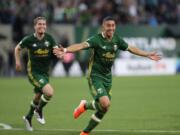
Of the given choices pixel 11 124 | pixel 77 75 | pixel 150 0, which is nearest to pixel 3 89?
pixel 77 75

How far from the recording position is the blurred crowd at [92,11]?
111ft

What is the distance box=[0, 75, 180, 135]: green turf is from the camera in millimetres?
14381

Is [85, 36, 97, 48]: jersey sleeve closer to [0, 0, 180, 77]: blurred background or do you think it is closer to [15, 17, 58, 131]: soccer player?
[15, 17, 58, 131]: soccer player

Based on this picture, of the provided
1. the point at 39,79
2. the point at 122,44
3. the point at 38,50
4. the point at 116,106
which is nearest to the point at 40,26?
Result: the point at 38,50

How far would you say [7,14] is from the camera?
33688 mm

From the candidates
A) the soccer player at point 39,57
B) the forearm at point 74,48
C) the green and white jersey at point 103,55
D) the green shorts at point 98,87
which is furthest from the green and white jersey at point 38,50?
the forearm at point 74,48

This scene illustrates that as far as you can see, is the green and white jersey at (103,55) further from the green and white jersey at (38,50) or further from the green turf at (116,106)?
the green and white jersey at (38,50)

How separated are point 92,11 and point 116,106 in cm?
1578

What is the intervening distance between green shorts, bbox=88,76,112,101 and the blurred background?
1971 centimetres

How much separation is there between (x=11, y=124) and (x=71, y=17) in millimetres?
19186

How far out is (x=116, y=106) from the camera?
19781 mm

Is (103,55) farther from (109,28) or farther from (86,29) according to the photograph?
(86,29)

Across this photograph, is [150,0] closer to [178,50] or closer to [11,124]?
[178,50]

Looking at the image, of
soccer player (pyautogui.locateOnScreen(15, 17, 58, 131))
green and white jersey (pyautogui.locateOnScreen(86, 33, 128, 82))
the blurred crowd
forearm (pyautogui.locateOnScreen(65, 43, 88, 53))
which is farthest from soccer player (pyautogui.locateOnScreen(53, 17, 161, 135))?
the blurred crowd
